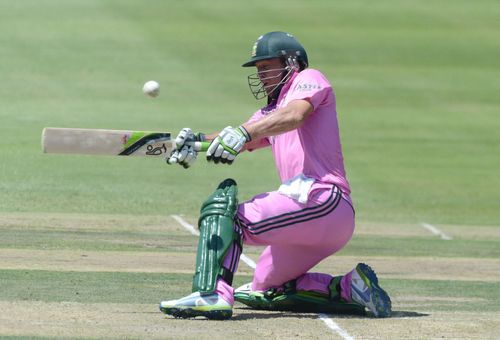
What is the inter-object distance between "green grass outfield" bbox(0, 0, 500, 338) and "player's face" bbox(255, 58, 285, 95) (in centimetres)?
148

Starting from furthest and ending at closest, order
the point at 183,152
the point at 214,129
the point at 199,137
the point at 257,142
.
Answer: the point at 214,129
the point at 257,142
the point at 199,137
the point at 183,152

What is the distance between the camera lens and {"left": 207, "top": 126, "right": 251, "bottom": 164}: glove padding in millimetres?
7207

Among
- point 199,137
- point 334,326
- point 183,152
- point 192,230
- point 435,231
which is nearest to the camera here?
point 334,326

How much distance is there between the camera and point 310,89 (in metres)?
7.54

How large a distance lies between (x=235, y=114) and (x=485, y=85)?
755 centimetres

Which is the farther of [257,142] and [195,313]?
[257,142]

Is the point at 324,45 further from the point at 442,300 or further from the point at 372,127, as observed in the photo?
the point at 442,300

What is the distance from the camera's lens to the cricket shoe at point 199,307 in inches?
282

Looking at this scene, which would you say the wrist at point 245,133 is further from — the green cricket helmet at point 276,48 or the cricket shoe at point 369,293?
the cricket shoe at point 369,293

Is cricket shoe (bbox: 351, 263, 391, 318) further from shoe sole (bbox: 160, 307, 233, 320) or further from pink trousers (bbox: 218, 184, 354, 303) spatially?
shoe sole (bbox: 160, 307, 233, 320)

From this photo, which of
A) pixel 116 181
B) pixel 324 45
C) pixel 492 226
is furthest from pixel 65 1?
pixel 492 226

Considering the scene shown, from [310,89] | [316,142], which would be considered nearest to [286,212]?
[316,142]

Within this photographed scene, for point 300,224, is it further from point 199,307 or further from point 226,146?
point 199,307

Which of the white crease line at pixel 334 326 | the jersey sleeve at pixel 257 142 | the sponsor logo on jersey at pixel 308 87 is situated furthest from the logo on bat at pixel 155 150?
the white crease line at pixel 334 326
